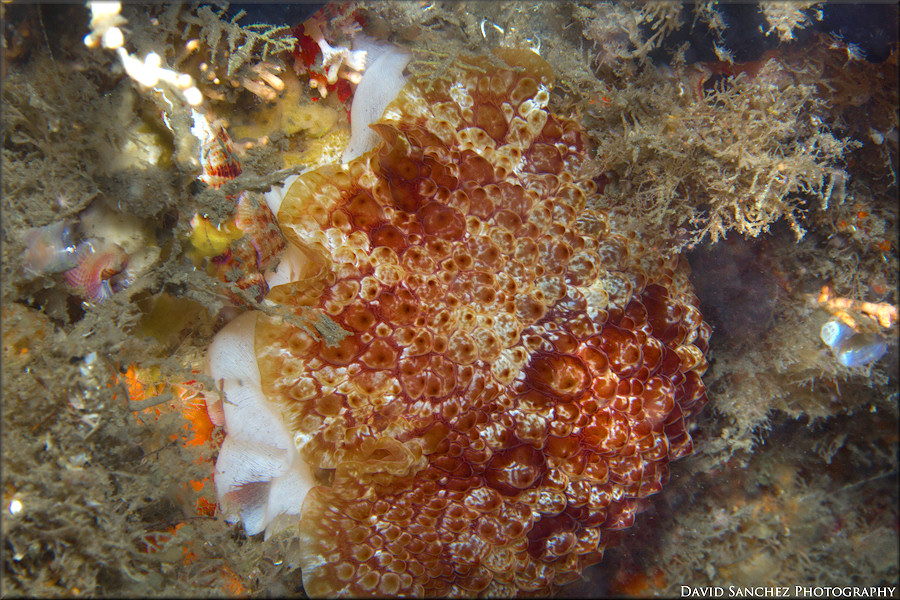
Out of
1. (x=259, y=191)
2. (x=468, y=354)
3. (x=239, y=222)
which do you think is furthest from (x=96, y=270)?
(x=468, y=354)

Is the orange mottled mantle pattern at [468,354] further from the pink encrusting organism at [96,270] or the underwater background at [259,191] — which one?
the pink encrusting organism at [96,270]

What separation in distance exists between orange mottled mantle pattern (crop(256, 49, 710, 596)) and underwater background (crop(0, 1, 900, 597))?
0.96 feet

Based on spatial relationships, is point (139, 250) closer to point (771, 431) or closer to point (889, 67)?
point (889, 67)

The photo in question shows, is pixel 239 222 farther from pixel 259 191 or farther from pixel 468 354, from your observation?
pixel 468 354

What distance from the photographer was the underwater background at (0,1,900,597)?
2090 mm

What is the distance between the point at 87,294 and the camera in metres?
2.24

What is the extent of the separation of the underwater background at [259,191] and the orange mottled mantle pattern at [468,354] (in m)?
0.29

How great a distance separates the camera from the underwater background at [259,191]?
2090mm

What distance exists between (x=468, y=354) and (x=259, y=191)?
1.49m

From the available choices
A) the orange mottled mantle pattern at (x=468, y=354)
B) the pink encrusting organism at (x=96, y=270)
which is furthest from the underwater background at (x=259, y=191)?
the orange mottled mantle pattern at (x=468, y=354)

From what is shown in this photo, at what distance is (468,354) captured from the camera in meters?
A: 2.50

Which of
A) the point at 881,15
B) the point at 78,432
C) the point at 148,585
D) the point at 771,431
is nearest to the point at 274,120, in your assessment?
the point at 78,432

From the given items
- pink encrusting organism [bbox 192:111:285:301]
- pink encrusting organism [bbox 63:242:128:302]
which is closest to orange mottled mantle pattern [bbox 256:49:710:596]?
→ pink encrusting organism [bbox 192:111:285:301]

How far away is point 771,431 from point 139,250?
5194 mm
